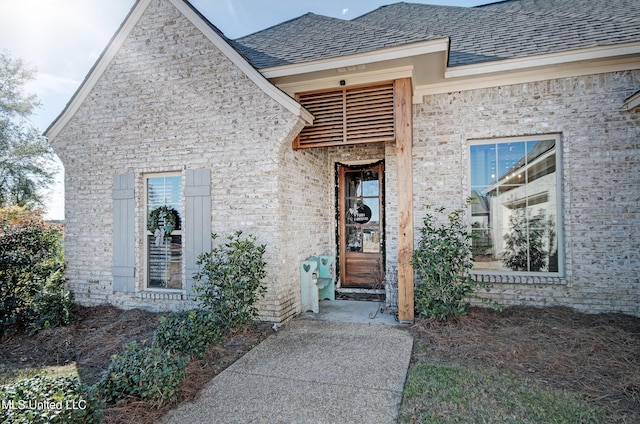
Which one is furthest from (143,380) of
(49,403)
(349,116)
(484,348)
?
(349,116)

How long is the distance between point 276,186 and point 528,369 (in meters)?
3.73

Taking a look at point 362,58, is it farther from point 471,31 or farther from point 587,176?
point 587,176

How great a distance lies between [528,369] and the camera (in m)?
3.48

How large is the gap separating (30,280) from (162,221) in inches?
97.7

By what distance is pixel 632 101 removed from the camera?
4883 millimetres

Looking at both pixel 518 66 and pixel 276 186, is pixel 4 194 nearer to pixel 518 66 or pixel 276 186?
pixel 276 186

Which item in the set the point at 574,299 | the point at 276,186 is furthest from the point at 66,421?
the point at 574,299

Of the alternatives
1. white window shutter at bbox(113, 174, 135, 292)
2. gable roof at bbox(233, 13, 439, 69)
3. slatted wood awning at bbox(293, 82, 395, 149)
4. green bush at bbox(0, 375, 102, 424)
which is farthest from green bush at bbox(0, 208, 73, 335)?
gable roof at bbox(233, 13, 439, 69)

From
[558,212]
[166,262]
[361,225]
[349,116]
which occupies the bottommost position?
[166,262]

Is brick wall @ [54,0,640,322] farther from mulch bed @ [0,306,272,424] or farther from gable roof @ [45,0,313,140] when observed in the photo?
mulch bed @ [0,306,272,424]

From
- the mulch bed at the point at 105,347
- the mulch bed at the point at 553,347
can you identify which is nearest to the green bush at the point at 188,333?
the mulch bed at the point at 105,347

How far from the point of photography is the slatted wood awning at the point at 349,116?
5.12 meters

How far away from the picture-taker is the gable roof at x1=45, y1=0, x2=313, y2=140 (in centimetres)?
504

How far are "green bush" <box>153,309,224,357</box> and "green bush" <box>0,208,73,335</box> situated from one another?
8.49 ft
